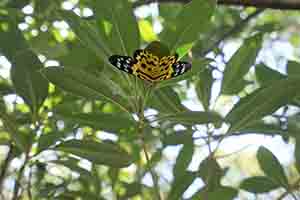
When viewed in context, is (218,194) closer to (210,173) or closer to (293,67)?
(210,173)

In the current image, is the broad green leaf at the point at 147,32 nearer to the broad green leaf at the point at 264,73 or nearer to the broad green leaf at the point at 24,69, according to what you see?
the broad green leaf at the point at 264,73

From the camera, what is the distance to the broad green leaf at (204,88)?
35.4 inches

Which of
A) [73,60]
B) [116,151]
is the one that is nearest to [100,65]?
[73,60]

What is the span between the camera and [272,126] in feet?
2.80

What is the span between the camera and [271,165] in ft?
3.05

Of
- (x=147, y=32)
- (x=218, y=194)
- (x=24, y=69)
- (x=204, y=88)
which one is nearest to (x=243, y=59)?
(x=204, y=88)

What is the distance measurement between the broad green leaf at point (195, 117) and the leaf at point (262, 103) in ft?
0.24

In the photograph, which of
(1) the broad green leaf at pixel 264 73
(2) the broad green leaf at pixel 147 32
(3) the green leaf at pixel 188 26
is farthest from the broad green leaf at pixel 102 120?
(2) the broad green leaf at pixel 147 32

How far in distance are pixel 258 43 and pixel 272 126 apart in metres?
0.14

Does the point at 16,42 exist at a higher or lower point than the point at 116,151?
→ higher

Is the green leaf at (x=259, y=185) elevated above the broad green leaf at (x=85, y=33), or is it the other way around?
the broad green leaf at (x=85, y=33)

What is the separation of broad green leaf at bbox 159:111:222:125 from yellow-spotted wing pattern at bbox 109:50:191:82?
55 millimetres

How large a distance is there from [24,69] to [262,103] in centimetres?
33

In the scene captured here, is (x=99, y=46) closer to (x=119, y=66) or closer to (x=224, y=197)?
(x=119, y=66)
